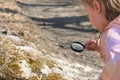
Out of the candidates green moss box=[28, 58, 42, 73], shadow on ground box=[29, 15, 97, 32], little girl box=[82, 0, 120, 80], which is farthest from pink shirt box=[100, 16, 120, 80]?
shadow on ground box=[29, 15, 97, 32]

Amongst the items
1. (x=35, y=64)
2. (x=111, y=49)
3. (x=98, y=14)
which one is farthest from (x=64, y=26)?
(x=111, y=49)

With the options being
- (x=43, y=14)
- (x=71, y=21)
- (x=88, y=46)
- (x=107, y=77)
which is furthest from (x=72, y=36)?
(x=107, y=77)

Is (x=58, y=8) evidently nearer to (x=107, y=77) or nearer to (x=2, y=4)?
(x=2, y=4)

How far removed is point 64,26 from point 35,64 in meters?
5.78

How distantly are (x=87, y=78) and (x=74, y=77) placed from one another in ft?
0.67

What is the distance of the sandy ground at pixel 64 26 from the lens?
6695 mm

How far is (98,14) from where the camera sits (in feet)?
7.00

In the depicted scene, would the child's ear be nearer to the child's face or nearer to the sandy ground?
the child's face

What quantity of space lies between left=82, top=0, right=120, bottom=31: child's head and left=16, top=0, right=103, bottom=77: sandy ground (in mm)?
4005

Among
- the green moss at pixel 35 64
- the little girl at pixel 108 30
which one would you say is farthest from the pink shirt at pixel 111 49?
the green moss at pixel 35 64

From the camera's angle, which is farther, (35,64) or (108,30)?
(35,64)

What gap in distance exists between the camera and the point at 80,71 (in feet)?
17.7

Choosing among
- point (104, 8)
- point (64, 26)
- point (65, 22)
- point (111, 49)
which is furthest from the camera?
point (65, 22)

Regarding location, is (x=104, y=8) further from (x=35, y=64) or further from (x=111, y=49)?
(x=35, y=64)
